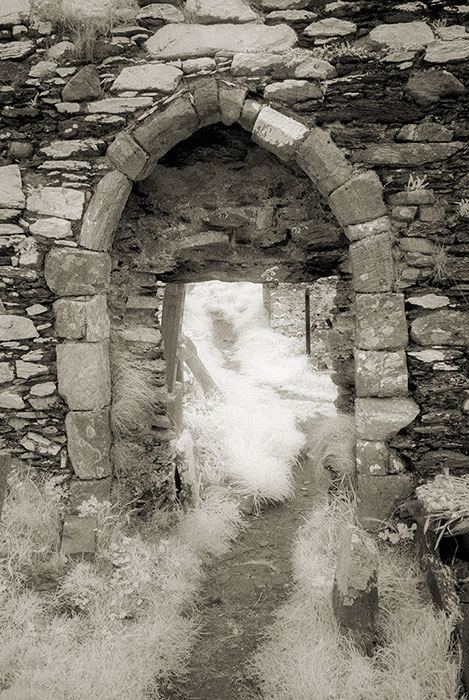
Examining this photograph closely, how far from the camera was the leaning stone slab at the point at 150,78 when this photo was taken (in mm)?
3393

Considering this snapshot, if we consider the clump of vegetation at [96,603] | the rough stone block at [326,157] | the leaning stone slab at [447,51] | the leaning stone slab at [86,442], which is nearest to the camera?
the clump of vegetation at [96,603]

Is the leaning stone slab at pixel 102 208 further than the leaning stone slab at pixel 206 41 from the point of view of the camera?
Yes

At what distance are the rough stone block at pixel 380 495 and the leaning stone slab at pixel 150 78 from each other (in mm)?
2996

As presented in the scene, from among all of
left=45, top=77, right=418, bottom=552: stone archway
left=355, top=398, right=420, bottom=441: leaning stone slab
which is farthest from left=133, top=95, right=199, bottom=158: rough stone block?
left=355, top=398, right=420, bottom=441: leaning stone slab

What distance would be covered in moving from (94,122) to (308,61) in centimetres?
149

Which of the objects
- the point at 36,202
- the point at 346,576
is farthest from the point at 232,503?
the point at 36,202

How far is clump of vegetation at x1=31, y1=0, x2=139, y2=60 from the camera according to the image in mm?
3408

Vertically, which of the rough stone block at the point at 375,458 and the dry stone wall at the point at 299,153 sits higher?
the dry stone wall at the point at 299,153

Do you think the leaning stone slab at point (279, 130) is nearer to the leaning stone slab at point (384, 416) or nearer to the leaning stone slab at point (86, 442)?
the leaning stone slab at point (384, 416)

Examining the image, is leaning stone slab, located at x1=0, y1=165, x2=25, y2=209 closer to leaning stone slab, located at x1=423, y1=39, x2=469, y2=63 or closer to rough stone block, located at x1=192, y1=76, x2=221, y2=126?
rough stone block, located at x1=192, y1=76, x2=221, y2=126

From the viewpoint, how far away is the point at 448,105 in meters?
3.27

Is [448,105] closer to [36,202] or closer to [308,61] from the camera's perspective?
[308,61]

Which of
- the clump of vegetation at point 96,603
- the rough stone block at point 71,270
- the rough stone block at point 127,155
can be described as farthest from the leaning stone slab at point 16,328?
the rough stone block at point 127,155

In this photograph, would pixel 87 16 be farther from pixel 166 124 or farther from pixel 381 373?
pixel 381 373
